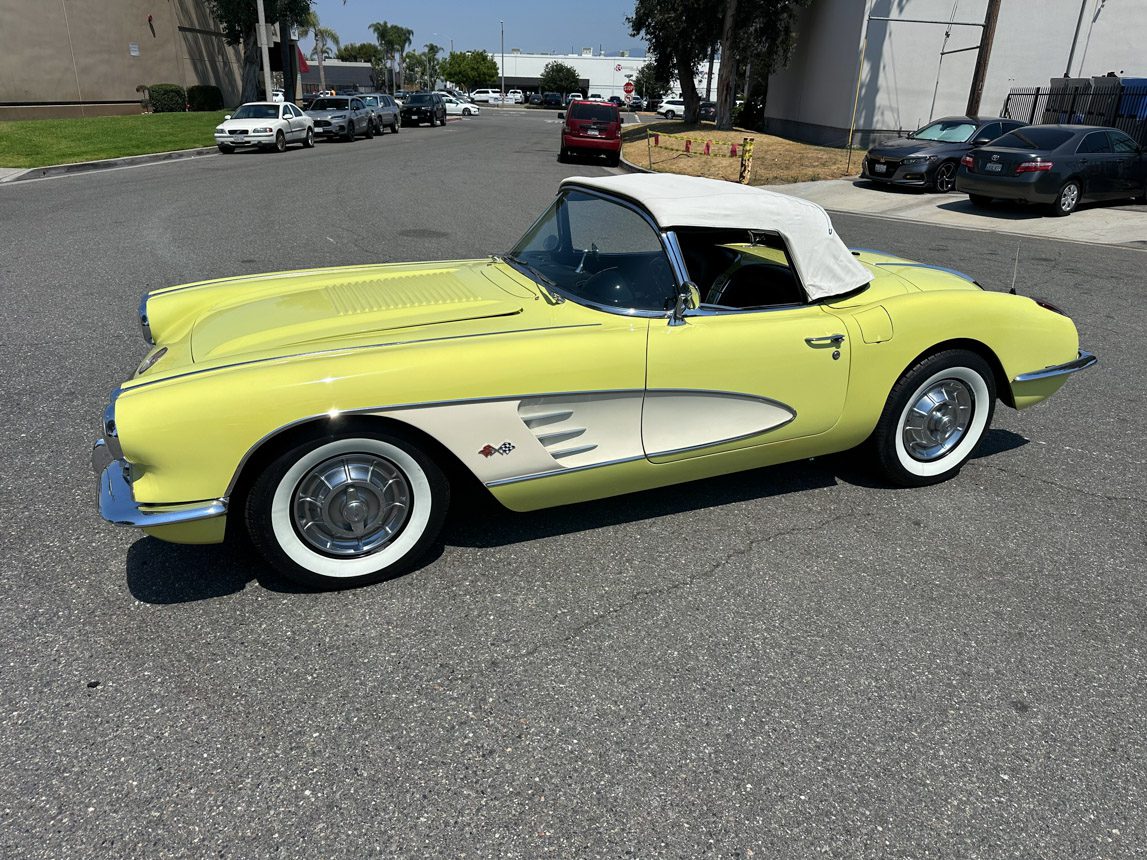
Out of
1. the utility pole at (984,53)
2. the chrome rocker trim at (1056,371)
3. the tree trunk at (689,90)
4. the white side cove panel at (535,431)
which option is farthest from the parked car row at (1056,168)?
the tree trunk at (689,90)

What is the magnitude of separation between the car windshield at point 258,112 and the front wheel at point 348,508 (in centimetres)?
2288

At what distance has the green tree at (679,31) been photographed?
27719mm

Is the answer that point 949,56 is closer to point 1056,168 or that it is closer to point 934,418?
point 1056,168

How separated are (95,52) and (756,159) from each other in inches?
1021

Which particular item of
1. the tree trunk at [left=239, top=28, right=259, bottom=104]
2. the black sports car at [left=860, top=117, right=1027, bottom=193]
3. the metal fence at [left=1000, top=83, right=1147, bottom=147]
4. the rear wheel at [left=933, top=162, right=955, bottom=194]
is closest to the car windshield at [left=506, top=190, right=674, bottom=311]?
the black sports car at [left=860, top=117, right=1027, bottom=193]

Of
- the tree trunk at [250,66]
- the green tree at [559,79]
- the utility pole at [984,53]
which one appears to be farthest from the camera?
the green tree at [559,79]

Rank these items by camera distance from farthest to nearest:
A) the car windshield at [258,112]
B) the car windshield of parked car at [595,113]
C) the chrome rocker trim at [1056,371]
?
the car windshield at [258,112], the car windshield of parked car at [595,113], the chrome rocker trim at [1056,371]

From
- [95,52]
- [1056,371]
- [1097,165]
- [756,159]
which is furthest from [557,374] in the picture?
[95,52]

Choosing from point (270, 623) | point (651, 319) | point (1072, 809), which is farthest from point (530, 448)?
point (1072, 809)

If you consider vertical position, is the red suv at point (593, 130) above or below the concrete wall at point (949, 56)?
below

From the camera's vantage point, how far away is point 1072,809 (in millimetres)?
2160

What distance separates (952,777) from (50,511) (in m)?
3.64

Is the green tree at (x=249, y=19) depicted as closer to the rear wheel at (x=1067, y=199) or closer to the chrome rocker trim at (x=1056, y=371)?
the rear wheel at (x=1067, y=199)

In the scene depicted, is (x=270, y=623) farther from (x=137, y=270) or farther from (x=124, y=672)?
(x=137, y=270)
